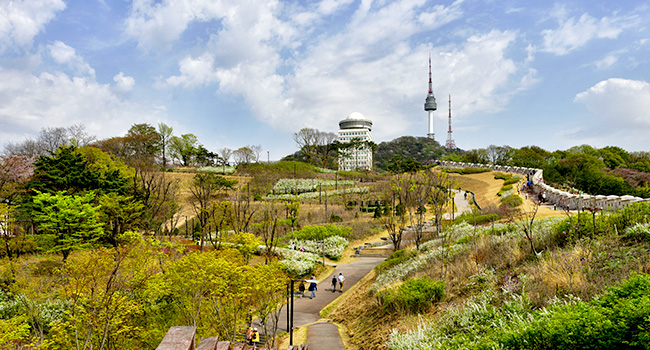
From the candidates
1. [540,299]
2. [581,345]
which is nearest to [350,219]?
[540,299]

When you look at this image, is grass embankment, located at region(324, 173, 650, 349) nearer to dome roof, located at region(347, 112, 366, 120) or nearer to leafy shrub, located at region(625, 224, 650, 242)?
leafy shrub, located at region(625, 224, 650, 242)

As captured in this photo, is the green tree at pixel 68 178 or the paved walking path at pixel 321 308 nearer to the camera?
the paved walking path at pixel 321 308

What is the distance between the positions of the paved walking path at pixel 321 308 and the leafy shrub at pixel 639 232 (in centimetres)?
901

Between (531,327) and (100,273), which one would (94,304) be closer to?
(100,273)

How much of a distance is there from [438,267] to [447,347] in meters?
7.52

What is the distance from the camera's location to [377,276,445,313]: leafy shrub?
10.3 m

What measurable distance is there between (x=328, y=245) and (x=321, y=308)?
11636 mm

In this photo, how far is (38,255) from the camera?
21.6m

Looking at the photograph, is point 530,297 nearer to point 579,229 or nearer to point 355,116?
point 579,229

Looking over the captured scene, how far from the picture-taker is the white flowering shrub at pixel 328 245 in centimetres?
2894

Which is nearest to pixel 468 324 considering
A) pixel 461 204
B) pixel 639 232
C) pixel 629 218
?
pixel 639 232

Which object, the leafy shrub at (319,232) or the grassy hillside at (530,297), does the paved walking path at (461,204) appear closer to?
the leafy shrub at (319,232)

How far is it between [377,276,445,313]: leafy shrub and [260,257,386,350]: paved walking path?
9.05ft

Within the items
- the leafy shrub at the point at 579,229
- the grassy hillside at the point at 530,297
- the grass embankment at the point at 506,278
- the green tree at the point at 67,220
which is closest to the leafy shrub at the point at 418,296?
the grassy hillside at the point at 530,297
